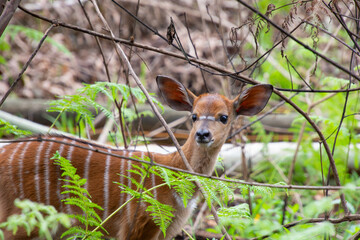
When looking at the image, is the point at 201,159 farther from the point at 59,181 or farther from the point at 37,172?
the point at 37,172

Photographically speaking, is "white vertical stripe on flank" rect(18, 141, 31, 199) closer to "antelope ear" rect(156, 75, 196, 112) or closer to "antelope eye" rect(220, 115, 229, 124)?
"antelope ear" rect(156, 75, 196, 112)

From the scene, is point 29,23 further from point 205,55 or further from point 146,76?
point 205,55

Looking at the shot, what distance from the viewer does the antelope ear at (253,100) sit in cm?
392

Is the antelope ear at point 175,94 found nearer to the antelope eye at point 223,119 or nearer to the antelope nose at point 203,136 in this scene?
the antelope eye at point 223,119

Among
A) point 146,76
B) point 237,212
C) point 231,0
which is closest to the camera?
point 237,212

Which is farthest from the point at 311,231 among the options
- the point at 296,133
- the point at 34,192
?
the point at 296,133

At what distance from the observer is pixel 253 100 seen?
13.6 ft

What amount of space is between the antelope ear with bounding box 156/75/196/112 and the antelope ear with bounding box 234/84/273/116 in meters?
0.43

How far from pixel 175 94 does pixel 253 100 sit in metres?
0.69

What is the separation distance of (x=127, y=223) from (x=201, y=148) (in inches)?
33.7

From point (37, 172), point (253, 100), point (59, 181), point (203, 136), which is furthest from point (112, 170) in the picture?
point (253, 100)

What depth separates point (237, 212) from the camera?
3.16m

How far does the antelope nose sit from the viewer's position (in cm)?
380

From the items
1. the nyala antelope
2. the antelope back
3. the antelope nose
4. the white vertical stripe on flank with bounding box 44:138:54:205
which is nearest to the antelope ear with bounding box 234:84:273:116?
the nyala antelope
